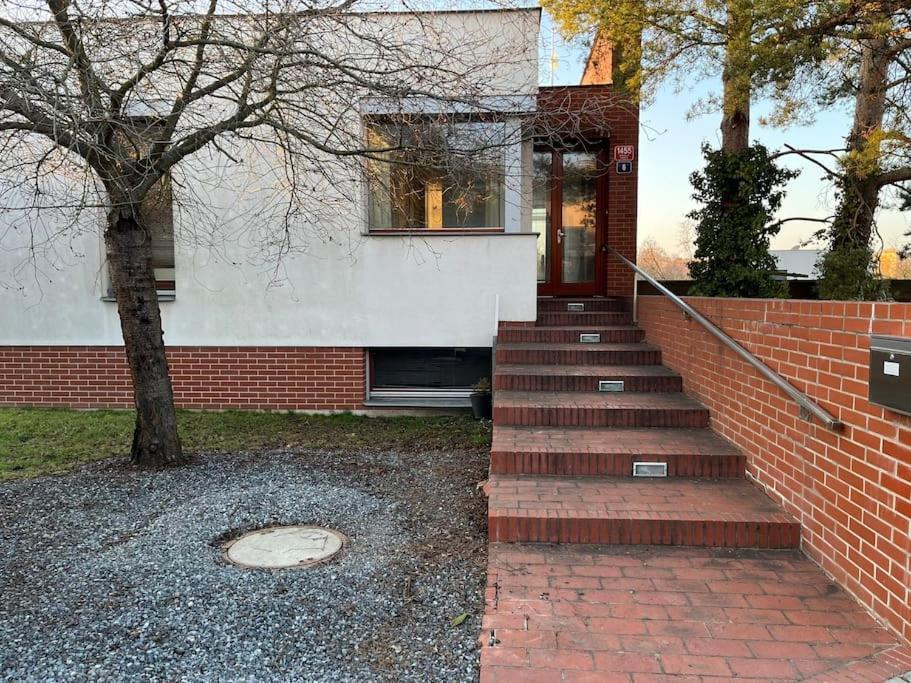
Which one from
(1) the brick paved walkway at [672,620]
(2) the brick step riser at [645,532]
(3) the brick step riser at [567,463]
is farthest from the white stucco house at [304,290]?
(1) the brick paved walkway at [672,620]

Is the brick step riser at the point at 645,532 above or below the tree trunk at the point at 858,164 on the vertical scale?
below

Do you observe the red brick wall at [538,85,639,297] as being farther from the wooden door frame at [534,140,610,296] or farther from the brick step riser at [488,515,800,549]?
the brick step riser at [488,515,800,549]

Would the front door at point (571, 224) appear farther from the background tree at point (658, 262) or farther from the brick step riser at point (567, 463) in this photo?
the brick step riser at point (567, 463)

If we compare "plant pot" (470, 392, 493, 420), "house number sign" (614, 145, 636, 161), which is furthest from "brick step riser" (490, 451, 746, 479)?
"house number sign" (614, 145, 636, 161)

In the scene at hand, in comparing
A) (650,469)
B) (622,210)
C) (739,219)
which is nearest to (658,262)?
(622,210)

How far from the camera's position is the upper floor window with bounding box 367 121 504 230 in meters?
5.38

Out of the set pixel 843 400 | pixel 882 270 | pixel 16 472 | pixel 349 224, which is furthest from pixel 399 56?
pixel 882 270

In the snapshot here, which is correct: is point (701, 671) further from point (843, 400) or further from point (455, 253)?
point (455, 253)

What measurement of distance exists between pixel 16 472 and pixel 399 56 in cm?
480

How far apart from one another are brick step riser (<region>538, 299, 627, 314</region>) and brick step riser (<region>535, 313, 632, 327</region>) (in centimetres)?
23

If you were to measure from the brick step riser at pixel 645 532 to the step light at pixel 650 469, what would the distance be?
2.60ft

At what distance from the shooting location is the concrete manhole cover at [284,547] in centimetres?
350

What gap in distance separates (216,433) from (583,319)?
169 inches

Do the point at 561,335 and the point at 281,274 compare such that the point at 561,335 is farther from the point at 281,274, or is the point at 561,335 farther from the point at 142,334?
the point at 142,334
